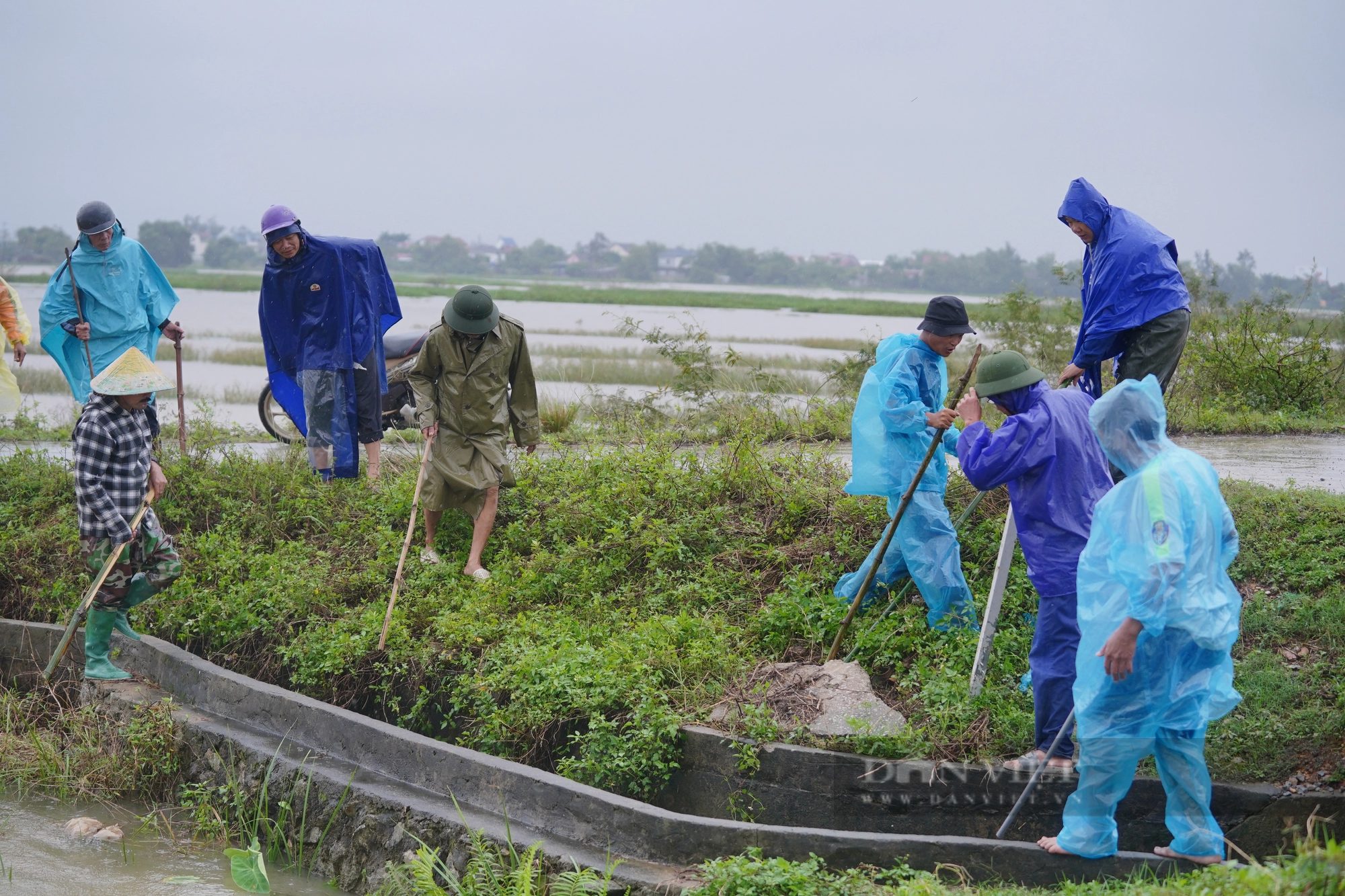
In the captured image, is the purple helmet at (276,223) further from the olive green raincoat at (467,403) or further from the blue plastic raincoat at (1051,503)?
the blue plastic raincoat at (1051,503)

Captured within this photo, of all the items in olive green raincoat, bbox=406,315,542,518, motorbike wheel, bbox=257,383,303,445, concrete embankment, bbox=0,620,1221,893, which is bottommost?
concrete embankment, bbox=0,620,1221,893

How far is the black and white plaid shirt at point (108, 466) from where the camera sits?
5.24 metres

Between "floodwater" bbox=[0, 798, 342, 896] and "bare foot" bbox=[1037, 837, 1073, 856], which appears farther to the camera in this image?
"floodwater" bbox=[0, 798, 342, 896]

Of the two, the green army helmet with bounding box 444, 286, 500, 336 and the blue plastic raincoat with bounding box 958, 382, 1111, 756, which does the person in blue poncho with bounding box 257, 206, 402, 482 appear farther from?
the blue plastic raincoat with bounding box 958, 382, 1111, 756

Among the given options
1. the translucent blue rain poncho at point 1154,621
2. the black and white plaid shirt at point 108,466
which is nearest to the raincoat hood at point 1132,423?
the translucent blue rain poncho at point 1154,621

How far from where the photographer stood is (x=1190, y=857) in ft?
12.5

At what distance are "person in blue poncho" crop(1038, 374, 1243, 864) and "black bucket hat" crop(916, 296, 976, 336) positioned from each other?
4.26ft

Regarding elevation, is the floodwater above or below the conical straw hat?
below

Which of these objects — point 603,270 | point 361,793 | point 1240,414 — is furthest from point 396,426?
point 603,270

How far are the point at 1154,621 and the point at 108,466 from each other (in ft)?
15.9

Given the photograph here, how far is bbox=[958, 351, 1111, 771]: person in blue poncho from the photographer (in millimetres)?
4297

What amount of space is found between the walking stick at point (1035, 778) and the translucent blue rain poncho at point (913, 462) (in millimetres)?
1057

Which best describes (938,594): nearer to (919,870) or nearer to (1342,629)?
(919,870)

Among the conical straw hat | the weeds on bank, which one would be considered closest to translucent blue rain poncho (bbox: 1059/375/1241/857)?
the weeds on bank
